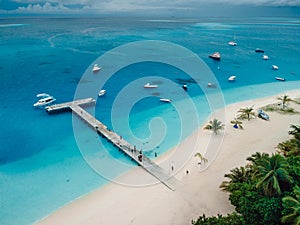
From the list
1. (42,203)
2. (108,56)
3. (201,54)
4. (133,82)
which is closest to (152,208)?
(42,203)

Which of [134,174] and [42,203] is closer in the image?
[42,203]

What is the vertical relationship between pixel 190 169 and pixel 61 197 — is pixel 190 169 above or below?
above

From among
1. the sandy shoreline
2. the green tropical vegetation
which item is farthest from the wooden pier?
Answer: the green tropical vegetation

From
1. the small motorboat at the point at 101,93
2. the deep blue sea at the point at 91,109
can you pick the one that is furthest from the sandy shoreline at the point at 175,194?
the small motorboat at the point at 101,93

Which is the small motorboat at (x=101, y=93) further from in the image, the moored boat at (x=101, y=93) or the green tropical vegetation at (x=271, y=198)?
the green tropical vegetation at (x=271, y=198)

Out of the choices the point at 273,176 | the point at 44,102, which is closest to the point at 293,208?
the point at 273,176

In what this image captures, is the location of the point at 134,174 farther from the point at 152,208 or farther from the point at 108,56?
the point at 108,56

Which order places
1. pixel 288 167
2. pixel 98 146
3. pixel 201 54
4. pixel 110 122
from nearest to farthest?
pixel 288 167 < pixel 98 146 < pixel 110 122 < pixel 201 54
